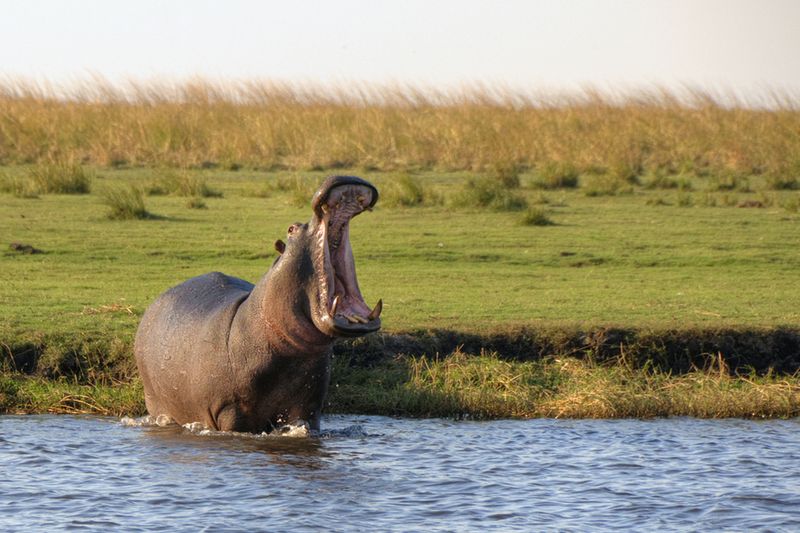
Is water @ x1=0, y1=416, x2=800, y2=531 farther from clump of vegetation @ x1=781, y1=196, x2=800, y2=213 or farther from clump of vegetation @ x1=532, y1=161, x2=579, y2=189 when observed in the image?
clump of vegetation @ x1=532, y1=161, x2=579, y2=189

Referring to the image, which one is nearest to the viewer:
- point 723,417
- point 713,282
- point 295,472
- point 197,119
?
point 295,472

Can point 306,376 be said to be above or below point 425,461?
above

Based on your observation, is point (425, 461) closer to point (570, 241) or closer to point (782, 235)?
point (570, 241)

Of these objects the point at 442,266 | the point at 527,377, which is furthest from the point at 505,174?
the point at 527,377

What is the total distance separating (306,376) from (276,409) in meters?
0.30

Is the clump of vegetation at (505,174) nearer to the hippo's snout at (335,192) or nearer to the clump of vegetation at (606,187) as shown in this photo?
the clump of vegetation at (606,187)

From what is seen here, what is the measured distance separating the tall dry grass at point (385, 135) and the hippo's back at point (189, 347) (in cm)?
1157

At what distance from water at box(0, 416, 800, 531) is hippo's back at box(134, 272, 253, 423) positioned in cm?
21

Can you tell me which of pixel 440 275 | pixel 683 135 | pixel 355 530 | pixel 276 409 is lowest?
pixel 355 530

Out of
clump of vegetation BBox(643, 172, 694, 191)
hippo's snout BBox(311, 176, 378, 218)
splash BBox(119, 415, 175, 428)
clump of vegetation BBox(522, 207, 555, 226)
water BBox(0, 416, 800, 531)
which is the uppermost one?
clump of vegetation BBox(643, 172, 694, 191)

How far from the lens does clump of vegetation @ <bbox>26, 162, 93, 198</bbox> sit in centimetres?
1612

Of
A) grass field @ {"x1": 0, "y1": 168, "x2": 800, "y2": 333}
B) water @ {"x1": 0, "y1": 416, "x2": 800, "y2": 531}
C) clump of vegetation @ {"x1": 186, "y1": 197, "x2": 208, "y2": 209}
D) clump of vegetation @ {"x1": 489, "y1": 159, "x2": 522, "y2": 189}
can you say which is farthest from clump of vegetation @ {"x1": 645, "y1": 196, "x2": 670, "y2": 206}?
water @ {"x1": 0, "y1": 416, "x2": 800, "y2": 531}

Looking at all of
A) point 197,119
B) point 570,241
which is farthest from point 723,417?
point 197,119

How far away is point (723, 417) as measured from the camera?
839 cm
